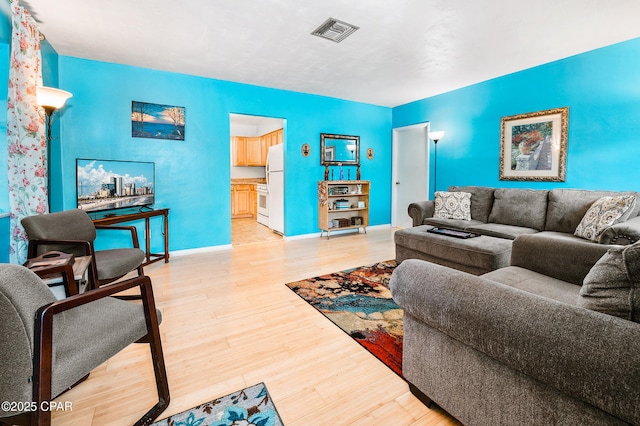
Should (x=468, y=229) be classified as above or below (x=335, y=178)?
below

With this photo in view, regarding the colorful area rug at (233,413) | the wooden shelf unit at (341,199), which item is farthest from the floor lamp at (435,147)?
the colorful area rug at (233,413)

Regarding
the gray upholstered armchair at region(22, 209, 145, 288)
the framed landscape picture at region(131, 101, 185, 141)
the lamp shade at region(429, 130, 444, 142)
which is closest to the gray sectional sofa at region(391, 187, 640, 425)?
the gray upholstered armchair at region(22, 209, 145, 288)

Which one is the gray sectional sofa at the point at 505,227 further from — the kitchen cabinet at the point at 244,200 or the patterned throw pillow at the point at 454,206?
the kitchen cabinet at the point at 244,200

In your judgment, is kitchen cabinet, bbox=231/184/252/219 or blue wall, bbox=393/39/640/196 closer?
blue wall, bbox=393/39/640/196

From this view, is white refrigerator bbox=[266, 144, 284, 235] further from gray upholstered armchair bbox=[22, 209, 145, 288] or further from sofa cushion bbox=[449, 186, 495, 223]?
sofa cushion bbox=[449, 186, 495, 223]

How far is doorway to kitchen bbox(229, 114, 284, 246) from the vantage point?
657cm

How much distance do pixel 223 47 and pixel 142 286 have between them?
2917 mm

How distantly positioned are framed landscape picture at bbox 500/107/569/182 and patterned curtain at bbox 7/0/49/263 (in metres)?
5.39

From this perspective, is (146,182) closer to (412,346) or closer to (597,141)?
(412,346)

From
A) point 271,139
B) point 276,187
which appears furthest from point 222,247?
point 271,139

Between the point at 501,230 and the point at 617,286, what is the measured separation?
9.13 feet

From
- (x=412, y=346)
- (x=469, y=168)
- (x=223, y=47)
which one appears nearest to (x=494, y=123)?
(x=469, y=168)

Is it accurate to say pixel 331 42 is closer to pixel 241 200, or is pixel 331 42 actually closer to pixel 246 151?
pixel 246 151

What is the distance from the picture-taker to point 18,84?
2.44m
